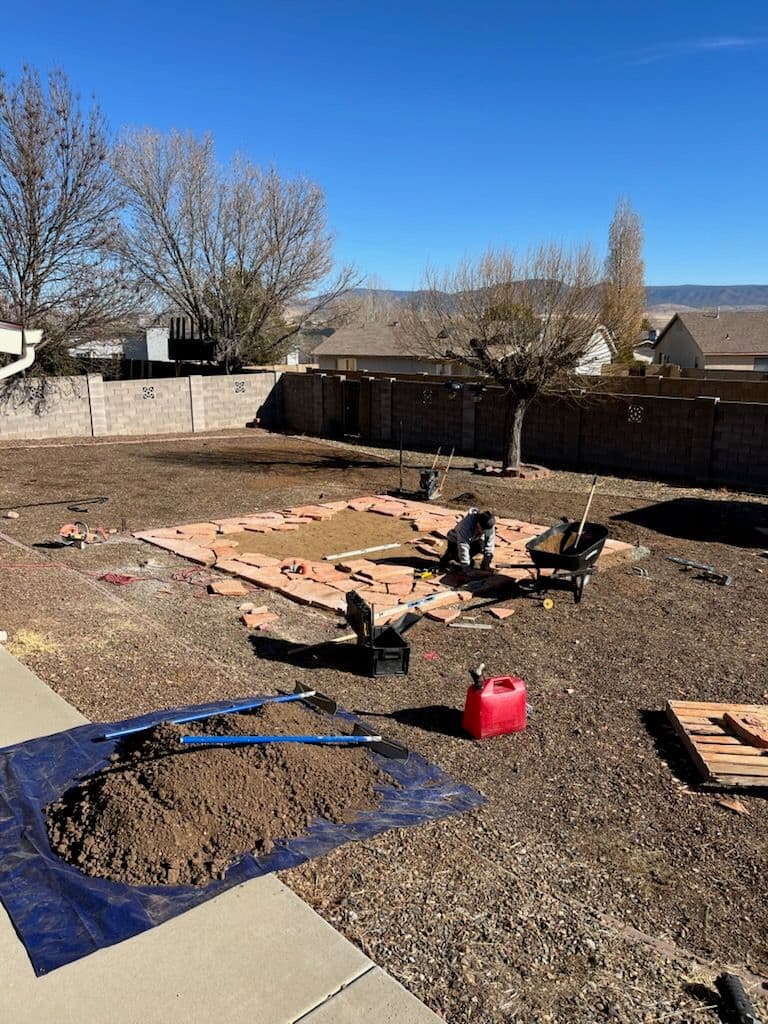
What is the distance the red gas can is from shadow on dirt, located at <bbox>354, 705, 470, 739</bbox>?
0.50ft

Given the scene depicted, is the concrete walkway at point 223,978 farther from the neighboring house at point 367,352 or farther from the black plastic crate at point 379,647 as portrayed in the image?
the neighboring house at point 367,352

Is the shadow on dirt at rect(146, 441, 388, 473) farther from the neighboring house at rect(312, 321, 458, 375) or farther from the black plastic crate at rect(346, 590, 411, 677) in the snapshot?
the neighboring house at rect(312, 321, 458, 375)

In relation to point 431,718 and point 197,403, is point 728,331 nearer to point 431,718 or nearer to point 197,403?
point 197,403

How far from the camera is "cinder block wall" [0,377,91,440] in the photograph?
2475 centimetres

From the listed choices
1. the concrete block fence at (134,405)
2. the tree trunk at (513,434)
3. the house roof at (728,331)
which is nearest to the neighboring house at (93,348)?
the concrete block fence at (134,405)

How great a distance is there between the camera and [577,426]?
21.3m

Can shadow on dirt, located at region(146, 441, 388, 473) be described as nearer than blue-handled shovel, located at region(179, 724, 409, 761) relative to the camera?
No

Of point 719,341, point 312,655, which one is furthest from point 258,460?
point 719,341

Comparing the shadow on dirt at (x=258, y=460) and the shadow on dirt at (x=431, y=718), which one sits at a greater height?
the shadow on dirt at (x=258, y=460)

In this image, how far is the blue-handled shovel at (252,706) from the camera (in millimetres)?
6039

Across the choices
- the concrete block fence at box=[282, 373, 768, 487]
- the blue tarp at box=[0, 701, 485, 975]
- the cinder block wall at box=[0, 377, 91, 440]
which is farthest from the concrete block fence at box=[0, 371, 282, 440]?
the blue tarp at box=[0, 701, 485, 975]

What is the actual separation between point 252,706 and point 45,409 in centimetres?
2197

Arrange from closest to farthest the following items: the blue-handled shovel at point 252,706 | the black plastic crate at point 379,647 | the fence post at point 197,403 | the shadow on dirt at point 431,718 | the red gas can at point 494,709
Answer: the blue-handled shovel at point 252,706 → the red gas can at point 494,709 → the shadow on dirt at point 431,718 → the black plastic crate at point 379,647 → the fence post at point 197,403

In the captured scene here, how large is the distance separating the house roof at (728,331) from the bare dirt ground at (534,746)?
38696 millimetres
